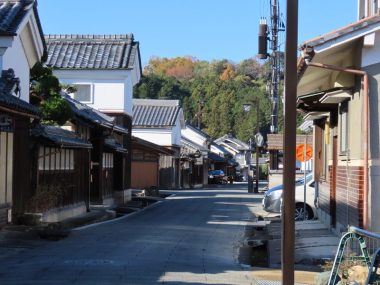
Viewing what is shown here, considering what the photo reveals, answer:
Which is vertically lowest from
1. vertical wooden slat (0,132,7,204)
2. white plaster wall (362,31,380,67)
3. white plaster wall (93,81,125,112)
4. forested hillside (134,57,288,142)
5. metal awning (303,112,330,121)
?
vertical wooden slat (0,132,7,204)

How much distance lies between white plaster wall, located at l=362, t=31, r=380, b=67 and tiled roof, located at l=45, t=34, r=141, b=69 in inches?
884

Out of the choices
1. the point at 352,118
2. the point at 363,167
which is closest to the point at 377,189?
the point at 363,167

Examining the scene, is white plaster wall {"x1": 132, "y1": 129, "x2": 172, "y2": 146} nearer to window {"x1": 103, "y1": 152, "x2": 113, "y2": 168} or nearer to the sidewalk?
window {"x1": 103, "y1": 152, "x2": 113, "y2": 168}

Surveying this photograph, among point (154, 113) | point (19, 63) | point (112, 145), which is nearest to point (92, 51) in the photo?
point (112, 145)

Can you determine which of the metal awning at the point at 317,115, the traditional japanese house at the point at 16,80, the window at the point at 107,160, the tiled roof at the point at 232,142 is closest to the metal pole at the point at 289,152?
the traditional japanese house at the point at 16,80

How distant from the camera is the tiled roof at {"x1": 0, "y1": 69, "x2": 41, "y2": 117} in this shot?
12614 mm

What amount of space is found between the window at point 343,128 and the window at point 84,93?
68.5ft

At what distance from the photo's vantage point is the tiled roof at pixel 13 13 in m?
16.4

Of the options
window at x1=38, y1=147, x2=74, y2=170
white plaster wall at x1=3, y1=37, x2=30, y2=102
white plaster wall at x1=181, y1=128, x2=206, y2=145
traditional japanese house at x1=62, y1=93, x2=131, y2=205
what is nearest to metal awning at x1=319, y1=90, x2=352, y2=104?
white plaster wall at x1=3, y1=37, x2=30, y2=102

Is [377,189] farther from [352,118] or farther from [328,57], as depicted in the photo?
[328,57]

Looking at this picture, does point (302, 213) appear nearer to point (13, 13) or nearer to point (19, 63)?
point (19, 63)

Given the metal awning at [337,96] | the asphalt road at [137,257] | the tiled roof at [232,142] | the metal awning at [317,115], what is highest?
the tiled roof at [232,142]

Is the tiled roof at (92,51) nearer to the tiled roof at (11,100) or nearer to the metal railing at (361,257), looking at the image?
the tiled roof at (11,100)

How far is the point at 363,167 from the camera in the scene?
453 inches
